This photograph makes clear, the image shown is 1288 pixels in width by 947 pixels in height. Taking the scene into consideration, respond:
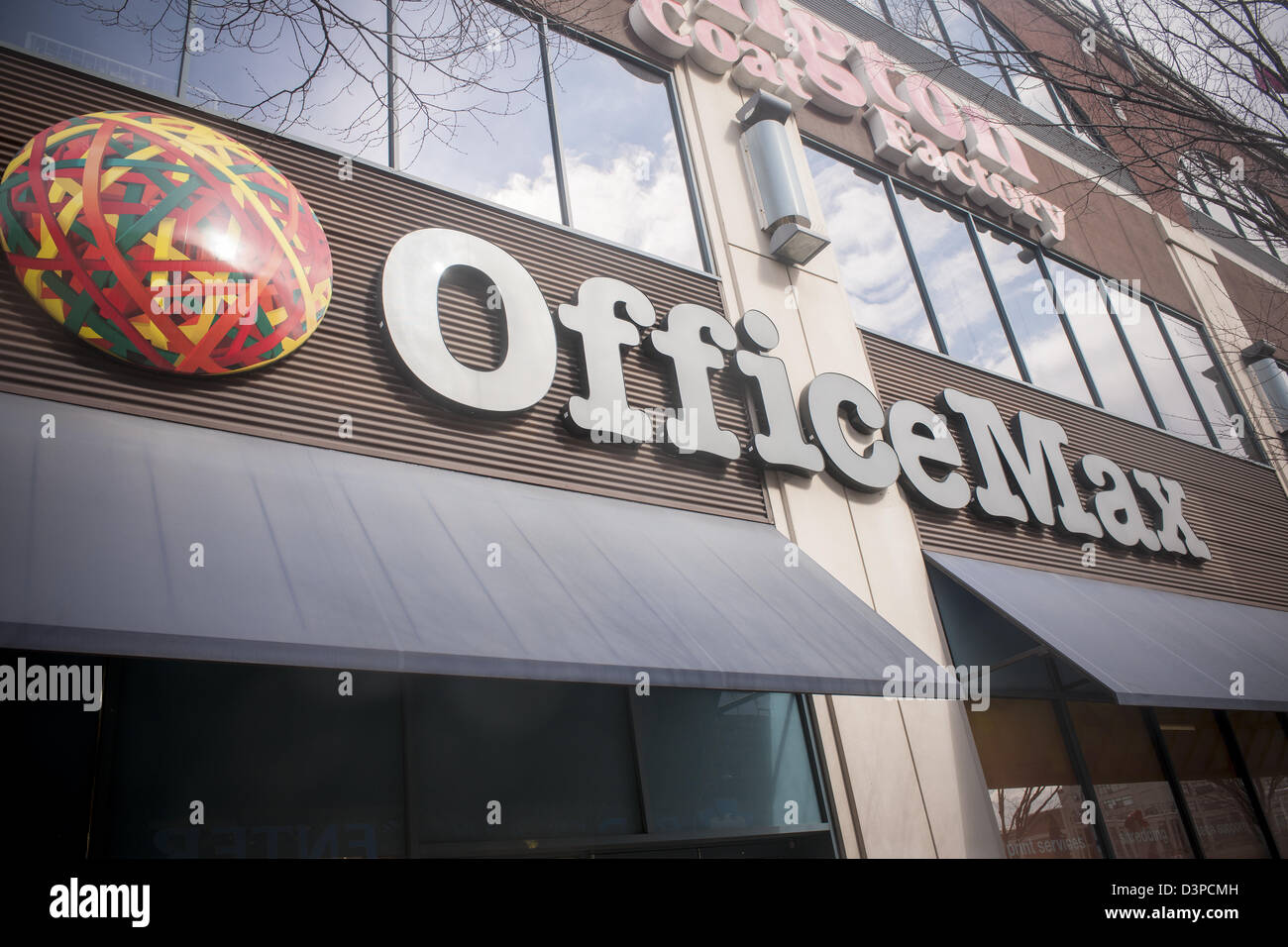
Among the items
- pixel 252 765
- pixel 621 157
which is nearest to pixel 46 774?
pixel 252 765

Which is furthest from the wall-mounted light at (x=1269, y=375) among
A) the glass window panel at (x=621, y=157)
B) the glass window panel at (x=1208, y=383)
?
the glass window panel at (x=621, y=157)

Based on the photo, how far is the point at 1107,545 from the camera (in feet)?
29.1

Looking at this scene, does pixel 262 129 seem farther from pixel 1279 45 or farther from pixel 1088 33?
pixel 1279 45

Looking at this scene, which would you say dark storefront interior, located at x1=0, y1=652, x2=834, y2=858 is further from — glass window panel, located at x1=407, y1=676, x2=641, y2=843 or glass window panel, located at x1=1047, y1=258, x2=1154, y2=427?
glass window panel, located at x1=1047, y1=258, x2=1154, y2=427

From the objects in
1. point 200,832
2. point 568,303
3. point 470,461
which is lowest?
point 200,832

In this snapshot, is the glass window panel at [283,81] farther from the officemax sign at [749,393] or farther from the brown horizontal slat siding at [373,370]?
the officemax sign at [749,393]

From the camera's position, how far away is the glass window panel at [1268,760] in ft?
27.5

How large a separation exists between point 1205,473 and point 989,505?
16.9 feet

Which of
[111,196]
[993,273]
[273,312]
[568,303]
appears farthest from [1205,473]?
[111,196]

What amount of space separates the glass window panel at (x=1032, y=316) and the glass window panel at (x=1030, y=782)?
4.44m

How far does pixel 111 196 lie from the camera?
434cm

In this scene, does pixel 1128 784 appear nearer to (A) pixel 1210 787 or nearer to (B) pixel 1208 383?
(A) pixel 1210 787

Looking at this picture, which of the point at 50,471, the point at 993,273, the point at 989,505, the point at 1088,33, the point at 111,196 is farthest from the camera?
the point at 993,273

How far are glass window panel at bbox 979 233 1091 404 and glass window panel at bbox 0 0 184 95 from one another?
886 cm
